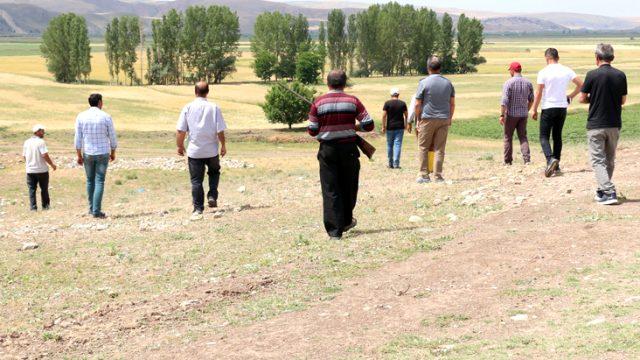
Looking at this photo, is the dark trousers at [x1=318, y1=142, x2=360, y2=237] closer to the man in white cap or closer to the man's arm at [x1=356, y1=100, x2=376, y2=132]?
the man's arm at [x1=356, y1=100, x2=376, y2=132]

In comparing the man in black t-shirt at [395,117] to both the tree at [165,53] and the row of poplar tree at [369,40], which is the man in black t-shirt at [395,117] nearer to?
the tree at [165,53]

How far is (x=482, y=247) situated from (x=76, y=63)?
100317mm

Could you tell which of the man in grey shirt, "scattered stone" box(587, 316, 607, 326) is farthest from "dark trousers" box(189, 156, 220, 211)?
"scattered stone" box(587, 316, 607, 326)

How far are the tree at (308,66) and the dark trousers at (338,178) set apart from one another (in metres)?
92.8

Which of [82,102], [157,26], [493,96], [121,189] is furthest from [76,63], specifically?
[121,189]

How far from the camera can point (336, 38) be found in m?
125

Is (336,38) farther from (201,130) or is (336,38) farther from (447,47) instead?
(201,130)

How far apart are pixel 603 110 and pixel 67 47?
3988 inches

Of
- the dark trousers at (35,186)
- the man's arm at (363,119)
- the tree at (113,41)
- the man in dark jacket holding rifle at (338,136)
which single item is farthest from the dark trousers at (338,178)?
the tree at (113,41)

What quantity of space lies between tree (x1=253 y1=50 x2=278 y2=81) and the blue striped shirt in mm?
98806

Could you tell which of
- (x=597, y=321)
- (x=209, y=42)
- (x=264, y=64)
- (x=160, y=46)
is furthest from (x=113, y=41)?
(x=597, y=321)

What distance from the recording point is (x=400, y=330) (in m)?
7.66

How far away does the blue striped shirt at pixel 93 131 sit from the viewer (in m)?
14.5

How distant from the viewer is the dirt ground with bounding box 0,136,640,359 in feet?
23.4
